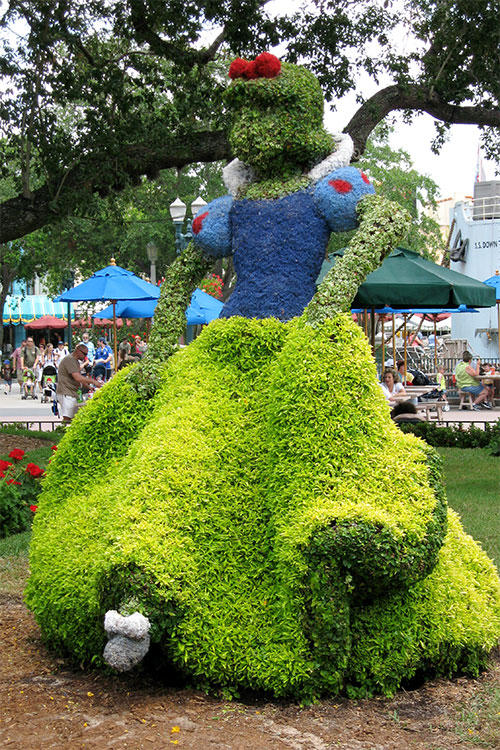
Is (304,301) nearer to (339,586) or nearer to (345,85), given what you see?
(339,586)

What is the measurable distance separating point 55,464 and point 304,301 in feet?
5.38

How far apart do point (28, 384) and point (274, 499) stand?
22.5 m

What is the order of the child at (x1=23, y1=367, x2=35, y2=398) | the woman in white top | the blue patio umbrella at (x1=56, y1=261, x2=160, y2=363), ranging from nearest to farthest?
the blue patio umbrella at (x1=56, y1=261, x2=160, y2=363) → the woman in white top → the child at (x1=23, y1=367, x2=35, y2=398)

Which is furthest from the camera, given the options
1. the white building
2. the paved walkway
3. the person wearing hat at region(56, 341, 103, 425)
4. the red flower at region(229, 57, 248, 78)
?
the white building

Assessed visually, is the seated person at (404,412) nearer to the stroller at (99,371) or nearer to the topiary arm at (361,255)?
the topiary arm at (361,255)

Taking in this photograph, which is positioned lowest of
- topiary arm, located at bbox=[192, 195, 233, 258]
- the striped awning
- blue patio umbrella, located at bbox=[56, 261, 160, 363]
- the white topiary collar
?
topiary arm, located at bbox=[192, 195, 233, 258]

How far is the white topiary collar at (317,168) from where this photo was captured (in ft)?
15.6

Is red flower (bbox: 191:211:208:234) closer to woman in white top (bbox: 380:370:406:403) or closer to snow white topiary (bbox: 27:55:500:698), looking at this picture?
snow white topiary (bbox: 27:55:500:698)

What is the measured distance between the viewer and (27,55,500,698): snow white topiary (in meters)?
3.55

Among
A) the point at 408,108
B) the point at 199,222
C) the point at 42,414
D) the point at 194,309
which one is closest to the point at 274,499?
the point at 199,222

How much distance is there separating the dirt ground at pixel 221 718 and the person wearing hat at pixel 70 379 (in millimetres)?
9229

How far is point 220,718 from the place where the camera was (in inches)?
136

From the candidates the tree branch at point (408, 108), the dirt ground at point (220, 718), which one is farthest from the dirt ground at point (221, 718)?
the tree branch at point (408, 108)

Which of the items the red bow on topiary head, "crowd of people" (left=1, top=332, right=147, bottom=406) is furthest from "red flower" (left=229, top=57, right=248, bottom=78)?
"crowd of people" (left=1, top=332, right=147, bottom=406)
